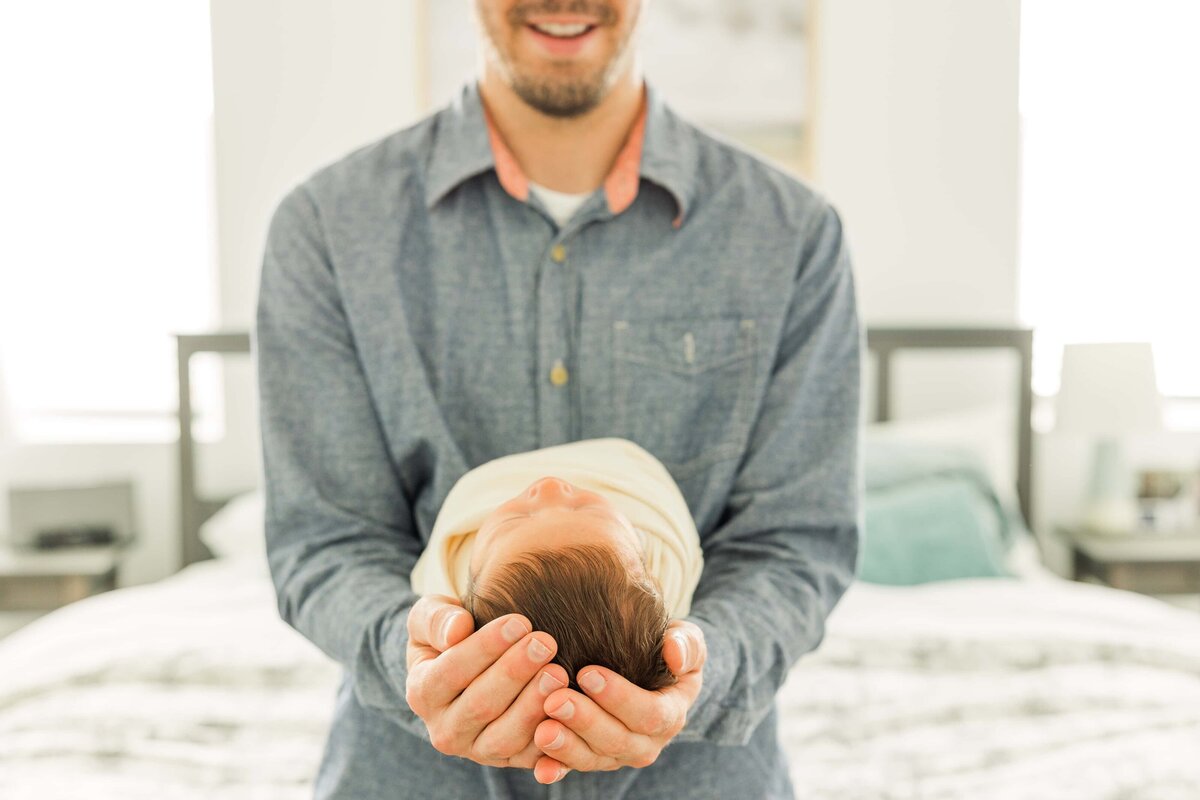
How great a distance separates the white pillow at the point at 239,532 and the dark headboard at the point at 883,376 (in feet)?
0.46

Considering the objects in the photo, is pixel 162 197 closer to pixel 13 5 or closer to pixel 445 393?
pixel 13 5

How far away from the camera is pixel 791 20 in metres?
3.11

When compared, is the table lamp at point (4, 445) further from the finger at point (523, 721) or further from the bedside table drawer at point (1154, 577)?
the bedside table drawer at point (1154, 577)

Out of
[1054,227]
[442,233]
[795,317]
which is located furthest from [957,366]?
[442,233]

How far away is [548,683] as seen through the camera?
0.76m

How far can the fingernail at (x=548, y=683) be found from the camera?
0.76m

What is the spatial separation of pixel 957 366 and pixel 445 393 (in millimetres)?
2443

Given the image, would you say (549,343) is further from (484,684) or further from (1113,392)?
(1113,392)

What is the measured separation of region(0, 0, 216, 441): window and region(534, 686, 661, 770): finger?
274 centimetres

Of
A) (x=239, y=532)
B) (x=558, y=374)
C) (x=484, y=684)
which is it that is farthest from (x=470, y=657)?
(x=239, y=532)

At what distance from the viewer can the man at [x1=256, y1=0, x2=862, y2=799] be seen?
112cm

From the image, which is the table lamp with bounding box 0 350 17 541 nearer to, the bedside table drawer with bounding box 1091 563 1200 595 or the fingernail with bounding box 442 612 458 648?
the fingernail with bounding box 442 612 458 648

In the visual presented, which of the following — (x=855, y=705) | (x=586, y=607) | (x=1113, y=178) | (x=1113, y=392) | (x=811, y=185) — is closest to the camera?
(x=586, y=607)

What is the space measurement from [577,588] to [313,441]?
0.43 metres
